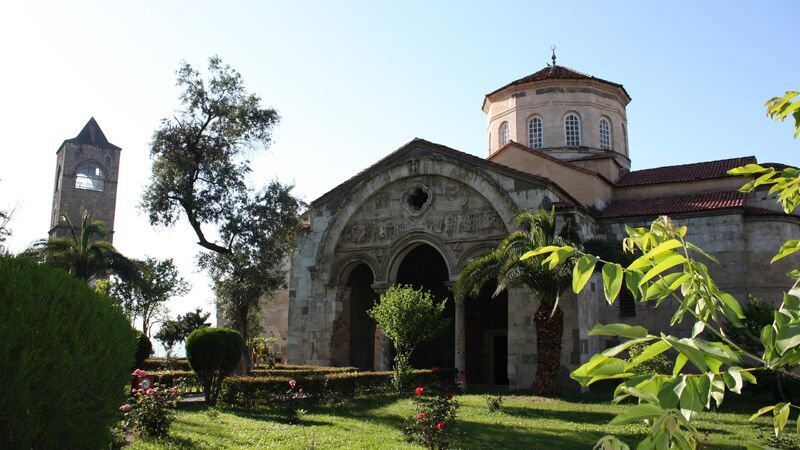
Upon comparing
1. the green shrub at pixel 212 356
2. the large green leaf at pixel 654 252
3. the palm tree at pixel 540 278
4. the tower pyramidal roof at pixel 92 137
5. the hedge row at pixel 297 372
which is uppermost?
the tower pyramidal roof at pixel 92 137

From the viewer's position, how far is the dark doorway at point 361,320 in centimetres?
2347

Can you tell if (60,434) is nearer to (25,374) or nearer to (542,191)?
(25,374)

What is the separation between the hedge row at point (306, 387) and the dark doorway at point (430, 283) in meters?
7.45

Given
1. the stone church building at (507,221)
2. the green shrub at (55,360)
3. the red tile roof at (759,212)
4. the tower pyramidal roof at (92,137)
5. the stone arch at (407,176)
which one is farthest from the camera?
the tower pyramidal roof at (92,137)

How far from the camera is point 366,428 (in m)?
11.7

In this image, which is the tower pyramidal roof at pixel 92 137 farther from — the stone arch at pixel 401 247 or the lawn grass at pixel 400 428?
the lawn grass at pixel 400 428

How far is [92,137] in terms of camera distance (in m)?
56.4

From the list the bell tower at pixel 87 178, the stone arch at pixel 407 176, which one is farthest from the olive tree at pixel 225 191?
the bell tower at pixel 87 178

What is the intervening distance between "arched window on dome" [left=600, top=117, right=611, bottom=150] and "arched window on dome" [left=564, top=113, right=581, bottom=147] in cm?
107

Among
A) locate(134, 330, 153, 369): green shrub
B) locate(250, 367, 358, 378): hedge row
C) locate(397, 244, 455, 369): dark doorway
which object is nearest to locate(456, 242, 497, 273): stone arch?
locate(250, 367, 358, 378): hedge row

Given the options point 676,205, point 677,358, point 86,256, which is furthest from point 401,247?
point 677,358

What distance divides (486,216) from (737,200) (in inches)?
311

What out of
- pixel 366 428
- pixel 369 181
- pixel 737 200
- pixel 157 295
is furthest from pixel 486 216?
pixel 157 295

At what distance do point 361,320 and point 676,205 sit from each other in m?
11.9
